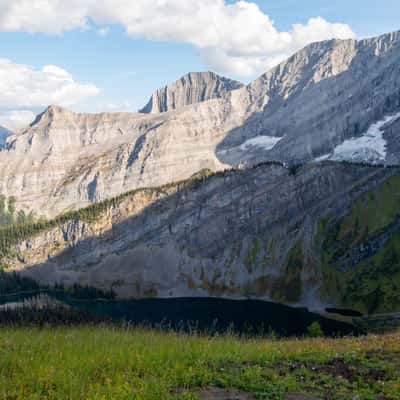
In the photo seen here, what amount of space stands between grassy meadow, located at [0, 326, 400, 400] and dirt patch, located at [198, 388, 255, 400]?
0.08ft

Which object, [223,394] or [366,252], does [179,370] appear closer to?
[223,394]

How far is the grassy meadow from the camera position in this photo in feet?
31.4

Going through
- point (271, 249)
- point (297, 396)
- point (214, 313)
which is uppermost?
point (271, 249)

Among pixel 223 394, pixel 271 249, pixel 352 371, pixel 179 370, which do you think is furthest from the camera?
pixel 271 249

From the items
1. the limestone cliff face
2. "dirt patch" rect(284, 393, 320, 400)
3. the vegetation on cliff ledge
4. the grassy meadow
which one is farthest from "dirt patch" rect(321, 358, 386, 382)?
the limestone cliff face

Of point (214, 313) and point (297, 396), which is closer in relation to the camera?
point (297, 396)

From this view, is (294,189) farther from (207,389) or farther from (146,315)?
(207,389)

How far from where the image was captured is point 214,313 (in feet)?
408

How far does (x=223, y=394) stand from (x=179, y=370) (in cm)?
142

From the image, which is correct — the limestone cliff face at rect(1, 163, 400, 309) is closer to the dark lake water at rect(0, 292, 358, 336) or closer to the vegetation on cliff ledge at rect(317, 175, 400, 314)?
the vegetation on cliff ledge at rect(317, 175, 400, 314)

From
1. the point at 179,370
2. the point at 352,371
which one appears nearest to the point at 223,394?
the point at 179,370

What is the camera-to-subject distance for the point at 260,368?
477 inches

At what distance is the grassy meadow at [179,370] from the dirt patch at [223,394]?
0.08ft

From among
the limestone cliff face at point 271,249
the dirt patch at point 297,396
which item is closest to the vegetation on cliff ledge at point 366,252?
the limestone cliff face at point 271,249
